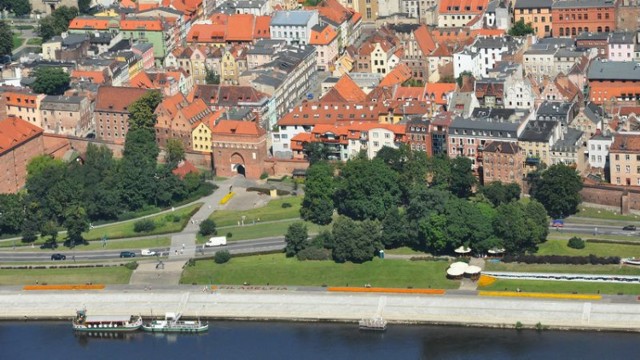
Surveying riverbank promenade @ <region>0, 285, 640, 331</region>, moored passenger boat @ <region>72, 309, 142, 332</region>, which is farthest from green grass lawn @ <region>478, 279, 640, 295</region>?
moored passenger boat @ <region>72, 309, 142, 332</region>

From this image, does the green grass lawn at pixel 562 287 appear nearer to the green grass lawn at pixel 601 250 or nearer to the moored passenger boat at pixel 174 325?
the green grass lawn at pixel 601 250

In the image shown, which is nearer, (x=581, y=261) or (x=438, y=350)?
(x=438, y=350)

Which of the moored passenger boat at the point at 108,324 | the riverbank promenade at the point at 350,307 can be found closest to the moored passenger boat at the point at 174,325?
the moored passenger boat at the point at 108,324

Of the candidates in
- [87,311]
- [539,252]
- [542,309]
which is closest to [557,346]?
[542,309]

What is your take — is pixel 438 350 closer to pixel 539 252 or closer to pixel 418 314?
pixel 418 314

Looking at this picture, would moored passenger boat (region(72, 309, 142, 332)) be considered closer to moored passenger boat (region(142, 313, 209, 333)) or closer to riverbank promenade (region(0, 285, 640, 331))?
moored passenger boat (region(142, 313, 209, 333))
